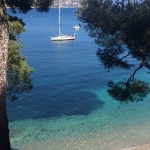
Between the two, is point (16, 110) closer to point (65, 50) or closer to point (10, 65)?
point (10, 65)

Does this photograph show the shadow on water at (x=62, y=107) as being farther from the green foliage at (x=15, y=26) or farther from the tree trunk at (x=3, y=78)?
the tree trunk at (x=3, y=78)

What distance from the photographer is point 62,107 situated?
2800 centimetres

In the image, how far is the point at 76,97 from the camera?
3088cm

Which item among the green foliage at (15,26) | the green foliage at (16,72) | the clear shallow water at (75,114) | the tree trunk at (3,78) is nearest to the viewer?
the tree trunk at (3,78)

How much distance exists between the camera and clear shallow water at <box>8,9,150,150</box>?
20406mm

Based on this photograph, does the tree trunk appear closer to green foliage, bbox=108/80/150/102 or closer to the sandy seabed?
green foliage, bbox=108/80/150/102

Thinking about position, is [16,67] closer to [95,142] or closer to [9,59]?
[9,59]

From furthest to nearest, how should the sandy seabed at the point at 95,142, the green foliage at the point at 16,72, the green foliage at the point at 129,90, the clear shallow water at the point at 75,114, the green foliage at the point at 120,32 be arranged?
the clear shallow water at the point at 75,114, the sandy seabed at the point at 95,142, the green foliage at the point at 16,72, the green foliage at the point at 129,90, the green foliage at the point at 120,32

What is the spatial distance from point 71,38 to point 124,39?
5950cm

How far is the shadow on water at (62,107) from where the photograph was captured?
85.5 ft

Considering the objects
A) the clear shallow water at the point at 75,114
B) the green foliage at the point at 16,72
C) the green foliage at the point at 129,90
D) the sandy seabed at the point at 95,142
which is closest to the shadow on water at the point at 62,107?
the clear shallow water at the point at 75,114

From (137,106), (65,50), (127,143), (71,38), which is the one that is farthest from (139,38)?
(71,38)

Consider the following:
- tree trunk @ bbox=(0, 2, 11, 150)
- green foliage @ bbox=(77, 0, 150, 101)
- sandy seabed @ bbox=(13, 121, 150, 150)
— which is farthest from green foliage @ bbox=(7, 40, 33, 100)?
sandy seabed @ bbox=(13, 121, 150, 150)

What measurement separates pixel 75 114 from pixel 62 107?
2255 mm
